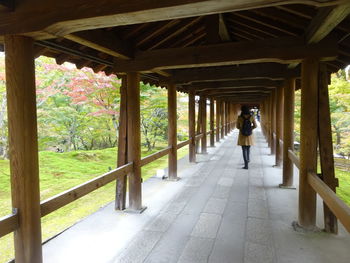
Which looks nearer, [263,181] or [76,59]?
[76,59]

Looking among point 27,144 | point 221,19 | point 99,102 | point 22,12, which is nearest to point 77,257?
point 27,144

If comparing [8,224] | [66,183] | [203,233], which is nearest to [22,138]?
[8,224]

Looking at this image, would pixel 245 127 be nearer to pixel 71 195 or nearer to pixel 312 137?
pixel 312 137

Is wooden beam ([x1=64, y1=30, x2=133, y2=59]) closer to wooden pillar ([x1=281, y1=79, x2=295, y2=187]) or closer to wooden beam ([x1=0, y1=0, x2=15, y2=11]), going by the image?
wooden beam ([x1=0, y1=0, x2=15, y2=11])

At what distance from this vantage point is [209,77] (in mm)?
5277

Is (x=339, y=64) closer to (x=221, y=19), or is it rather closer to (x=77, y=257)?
(x=221, y=19)

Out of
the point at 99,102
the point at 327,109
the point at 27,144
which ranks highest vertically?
the point at 99,102

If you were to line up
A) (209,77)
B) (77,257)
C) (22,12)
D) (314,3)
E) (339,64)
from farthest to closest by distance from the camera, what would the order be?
(209,77), (339,64), (77,257), (22,12), (314,3)

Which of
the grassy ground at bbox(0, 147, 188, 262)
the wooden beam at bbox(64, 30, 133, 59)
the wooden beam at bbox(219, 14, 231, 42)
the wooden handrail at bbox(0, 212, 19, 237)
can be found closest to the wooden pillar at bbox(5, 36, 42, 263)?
the wooden handrail at bbox(0, 212, 19, 237)

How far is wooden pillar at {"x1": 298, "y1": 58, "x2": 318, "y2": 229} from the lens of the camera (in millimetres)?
3232

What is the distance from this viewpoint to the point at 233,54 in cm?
341

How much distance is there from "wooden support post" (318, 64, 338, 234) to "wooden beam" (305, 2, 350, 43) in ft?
1.92

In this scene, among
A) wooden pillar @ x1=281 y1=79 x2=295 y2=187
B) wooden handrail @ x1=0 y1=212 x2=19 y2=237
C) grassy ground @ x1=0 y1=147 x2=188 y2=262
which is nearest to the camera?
wooden handrail @ x1=0 y1=212 x2=19 y2=237

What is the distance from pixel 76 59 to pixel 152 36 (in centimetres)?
114
